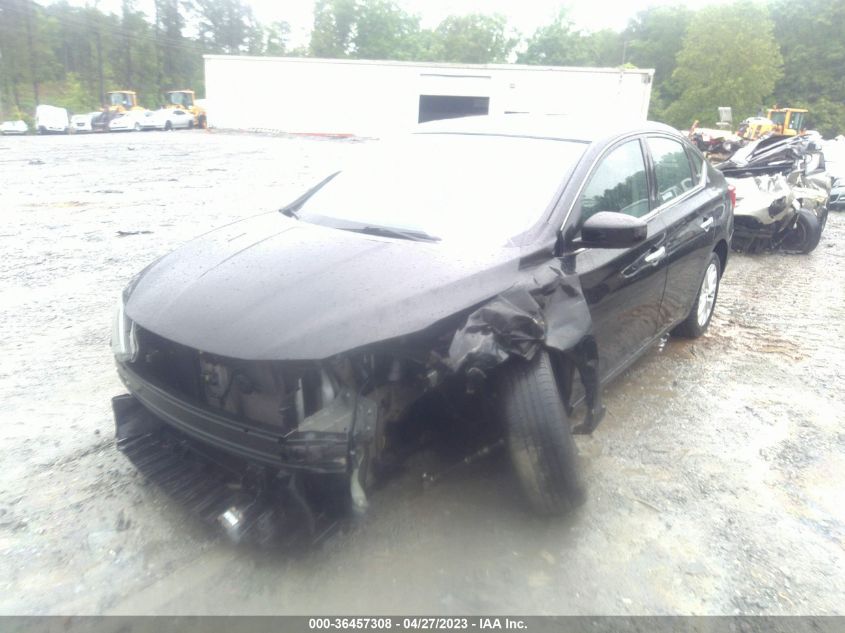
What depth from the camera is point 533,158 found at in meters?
3.39

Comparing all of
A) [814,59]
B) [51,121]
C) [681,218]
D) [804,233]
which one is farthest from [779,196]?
[814,59]

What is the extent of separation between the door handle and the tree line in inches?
1827

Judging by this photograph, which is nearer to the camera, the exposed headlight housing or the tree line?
the exposed headlight housing

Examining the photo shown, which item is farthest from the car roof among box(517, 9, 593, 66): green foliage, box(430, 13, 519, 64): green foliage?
box(517, 9, 593, 66): green foliage

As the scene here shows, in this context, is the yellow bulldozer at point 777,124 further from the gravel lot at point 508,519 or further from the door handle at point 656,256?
the door handle at point 656,256

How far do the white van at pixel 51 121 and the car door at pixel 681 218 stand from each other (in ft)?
146

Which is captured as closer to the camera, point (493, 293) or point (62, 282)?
point (493, 293)

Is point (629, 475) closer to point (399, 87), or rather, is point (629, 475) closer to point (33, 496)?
point (33, 496)

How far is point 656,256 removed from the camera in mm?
3619

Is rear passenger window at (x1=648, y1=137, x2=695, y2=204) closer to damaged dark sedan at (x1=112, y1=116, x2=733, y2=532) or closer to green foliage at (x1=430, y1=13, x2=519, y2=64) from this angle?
damaged dark sedan at (x1=112, y1=116, x2=733, y2=532)

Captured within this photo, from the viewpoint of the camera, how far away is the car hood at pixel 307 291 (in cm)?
225

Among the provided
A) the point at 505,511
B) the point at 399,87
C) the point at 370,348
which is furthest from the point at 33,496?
the point at 399,87

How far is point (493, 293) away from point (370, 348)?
612 millimetres

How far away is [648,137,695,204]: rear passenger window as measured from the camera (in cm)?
396
